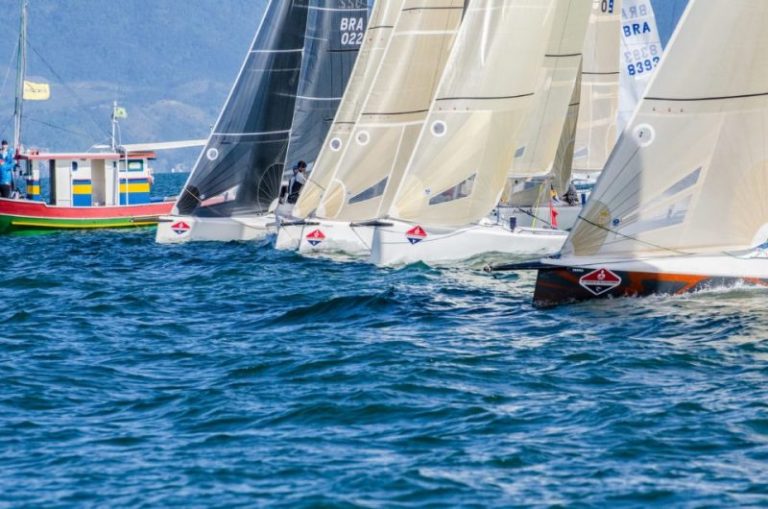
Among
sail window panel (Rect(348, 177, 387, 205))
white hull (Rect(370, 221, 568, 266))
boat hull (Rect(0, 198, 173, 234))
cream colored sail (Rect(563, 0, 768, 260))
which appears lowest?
boat hull (Rect(0, 198, 173, 234))

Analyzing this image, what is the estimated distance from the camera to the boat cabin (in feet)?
123

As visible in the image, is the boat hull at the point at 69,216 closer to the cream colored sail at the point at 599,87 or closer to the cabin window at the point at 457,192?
the cream colored sail at the point at 599,87

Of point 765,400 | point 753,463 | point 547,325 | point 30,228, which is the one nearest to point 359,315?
point 547,325

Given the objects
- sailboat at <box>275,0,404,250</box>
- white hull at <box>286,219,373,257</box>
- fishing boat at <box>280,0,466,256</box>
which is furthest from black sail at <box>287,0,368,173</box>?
white hull at <box>286,219,373,257</box>

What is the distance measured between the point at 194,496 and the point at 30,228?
2677 centimetres

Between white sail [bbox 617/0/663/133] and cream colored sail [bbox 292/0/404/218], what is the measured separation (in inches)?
543

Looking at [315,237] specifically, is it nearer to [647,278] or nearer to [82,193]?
[647,278]

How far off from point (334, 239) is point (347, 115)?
3.33 meters

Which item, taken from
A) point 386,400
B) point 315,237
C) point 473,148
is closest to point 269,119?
point 315,237

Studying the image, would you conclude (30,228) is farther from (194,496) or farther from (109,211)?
(194,496)


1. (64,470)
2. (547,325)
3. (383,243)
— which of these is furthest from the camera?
(383,243)

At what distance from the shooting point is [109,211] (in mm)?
37281

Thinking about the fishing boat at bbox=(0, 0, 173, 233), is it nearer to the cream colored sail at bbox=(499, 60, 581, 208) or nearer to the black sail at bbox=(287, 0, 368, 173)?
the black sail at bbox=(287, 0, 368, 173)

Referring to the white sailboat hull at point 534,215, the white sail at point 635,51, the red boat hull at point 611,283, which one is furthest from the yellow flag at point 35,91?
the red boat hull at point 611,283
